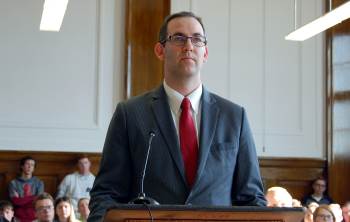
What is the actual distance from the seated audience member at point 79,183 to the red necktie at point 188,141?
22.9 feet

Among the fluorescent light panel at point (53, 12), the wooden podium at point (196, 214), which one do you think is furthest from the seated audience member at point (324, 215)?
the wooden podium at point (196, 214)

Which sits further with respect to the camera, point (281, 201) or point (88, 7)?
point (88, 7)

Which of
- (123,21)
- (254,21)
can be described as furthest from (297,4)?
(123,21)

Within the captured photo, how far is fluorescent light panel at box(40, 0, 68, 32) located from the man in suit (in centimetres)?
508

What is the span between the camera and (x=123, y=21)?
10375 mm

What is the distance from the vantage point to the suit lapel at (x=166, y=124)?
2.45 m

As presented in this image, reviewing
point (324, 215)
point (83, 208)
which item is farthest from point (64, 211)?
point (324, 215)

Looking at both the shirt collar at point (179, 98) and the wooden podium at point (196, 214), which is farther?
the shirt collar at point (179, 98)

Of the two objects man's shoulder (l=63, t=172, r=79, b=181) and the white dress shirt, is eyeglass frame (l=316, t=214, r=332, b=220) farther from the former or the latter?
the white dress shirt

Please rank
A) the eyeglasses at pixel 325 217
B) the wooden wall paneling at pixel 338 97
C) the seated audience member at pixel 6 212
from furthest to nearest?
the wooden wall paneling at pixel 338 97, the seated audience member at pixel 6 212, the eyeglasses at pixel 325 217

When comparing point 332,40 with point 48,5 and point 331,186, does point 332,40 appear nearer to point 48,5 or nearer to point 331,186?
point 331,186

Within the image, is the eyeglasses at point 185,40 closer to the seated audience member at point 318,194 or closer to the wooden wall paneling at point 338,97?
the seated audience member at point 318,194

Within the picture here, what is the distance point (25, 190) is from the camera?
9.27 m

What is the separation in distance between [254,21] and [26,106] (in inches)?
147
